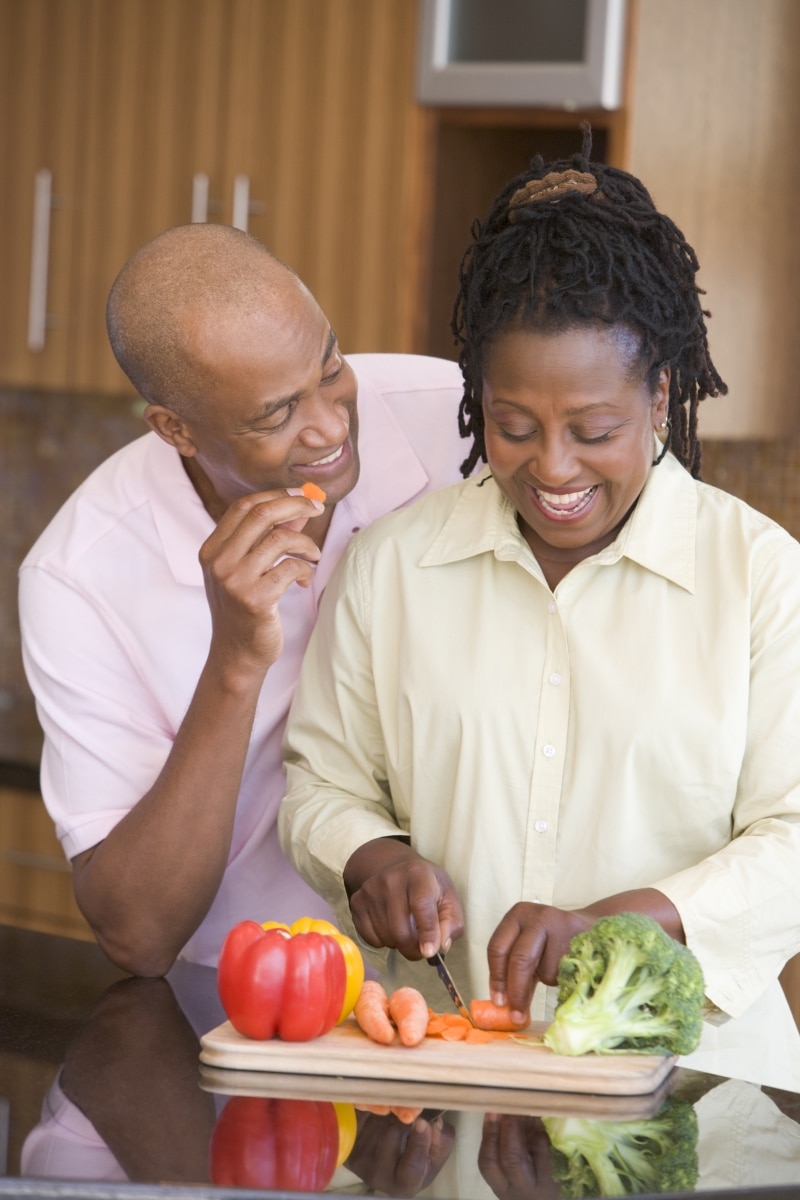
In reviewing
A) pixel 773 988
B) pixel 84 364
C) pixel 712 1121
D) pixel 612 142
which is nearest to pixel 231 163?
pixel 84 364

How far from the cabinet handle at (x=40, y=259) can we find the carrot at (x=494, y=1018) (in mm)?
2220

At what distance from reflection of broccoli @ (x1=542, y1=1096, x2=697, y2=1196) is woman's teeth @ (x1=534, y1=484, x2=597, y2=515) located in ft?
1.73

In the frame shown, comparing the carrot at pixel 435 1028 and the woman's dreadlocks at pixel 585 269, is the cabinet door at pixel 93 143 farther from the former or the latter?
the carrot at pixel 435 1028

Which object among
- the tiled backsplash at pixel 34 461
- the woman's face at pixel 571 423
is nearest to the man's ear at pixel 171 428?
the woman's face at pixel 571 423

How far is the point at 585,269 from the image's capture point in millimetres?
1348

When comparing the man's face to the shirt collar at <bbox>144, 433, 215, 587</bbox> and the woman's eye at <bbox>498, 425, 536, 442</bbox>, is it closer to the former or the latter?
the shirt collar at <bbox>144, 433, 215, 587</bbox>

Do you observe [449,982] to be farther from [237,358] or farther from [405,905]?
[237,358]

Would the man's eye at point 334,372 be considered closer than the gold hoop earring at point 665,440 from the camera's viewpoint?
No

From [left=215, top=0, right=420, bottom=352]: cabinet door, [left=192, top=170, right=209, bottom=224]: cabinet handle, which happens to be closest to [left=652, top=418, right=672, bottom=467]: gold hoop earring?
[left=215, top=0, right=420, bottom=352]: cabinet door

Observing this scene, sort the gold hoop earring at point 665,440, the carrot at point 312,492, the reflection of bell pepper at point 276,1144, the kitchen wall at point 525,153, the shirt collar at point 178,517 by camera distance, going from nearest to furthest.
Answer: the reflection of bell pepper at point 276,1144 → the gold hoop earring at point 665,440 → the carrot at point 312,492 → the shirt collar at point 178,517 → the kitchen wall at point 525,153

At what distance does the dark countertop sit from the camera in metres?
1.00

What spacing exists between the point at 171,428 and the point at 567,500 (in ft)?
1.66

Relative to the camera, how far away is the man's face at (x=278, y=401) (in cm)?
155

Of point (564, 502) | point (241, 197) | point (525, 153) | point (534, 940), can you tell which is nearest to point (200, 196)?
point (241, 197)
